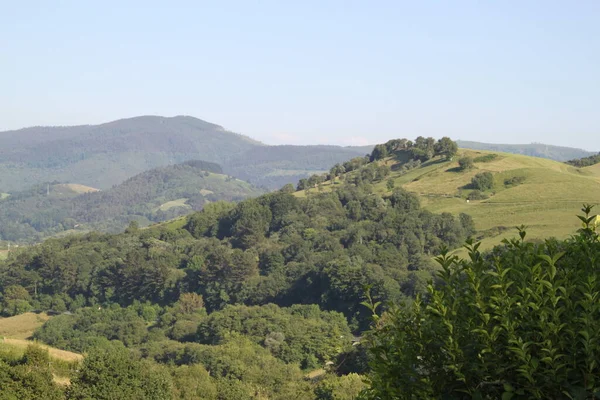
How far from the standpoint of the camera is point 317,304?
3600 inches

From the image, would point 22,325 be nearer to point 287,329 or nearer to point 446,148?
point 287,329

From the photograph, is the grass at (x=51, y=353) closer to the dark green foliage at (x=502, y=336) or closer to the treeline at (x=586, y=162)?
the dark green foliage at (x=502, y=336)

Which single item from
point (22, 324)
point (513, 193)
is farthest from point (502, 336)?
point (513, 193)

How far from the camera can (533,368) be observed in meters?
6.81

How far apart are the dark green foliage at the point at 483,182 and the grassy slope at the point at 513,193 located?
147cm

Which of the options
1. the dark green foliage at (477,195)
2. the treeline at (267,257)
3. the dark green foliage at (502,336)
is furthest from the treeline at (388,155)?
the dark green foliage at (502,336)

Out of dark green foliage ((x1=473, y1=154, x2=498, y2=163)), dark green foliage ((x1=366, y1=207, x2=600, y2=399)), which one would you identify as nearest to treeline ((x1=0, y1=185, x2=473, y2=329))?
dark green foliage ((x1=473, y1=154, x2=498, y2=163))

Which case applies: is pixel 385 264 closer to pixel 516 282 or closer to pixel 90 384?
pixel 90 384

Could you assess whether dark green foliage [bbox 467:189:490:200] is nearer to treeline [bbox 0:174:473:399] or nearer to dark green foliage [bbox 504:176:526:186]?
dark green foliage [bbox 504:176:526:186]

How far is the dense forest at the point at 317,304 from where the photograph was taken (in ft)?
24.0

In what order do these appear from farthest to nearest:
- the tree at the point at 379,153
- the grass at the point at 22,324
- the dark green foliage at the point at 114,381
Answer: the tree at the point at 379,153
the grass at the point at 22,324
the dark green foliage at the point at 114,381

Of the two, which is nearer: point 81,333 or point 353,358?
point 353,358

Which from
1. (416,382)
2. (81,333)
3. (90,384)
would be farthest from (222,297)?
(416,382)

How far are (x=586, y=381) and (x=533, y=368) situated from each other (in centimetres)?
52
